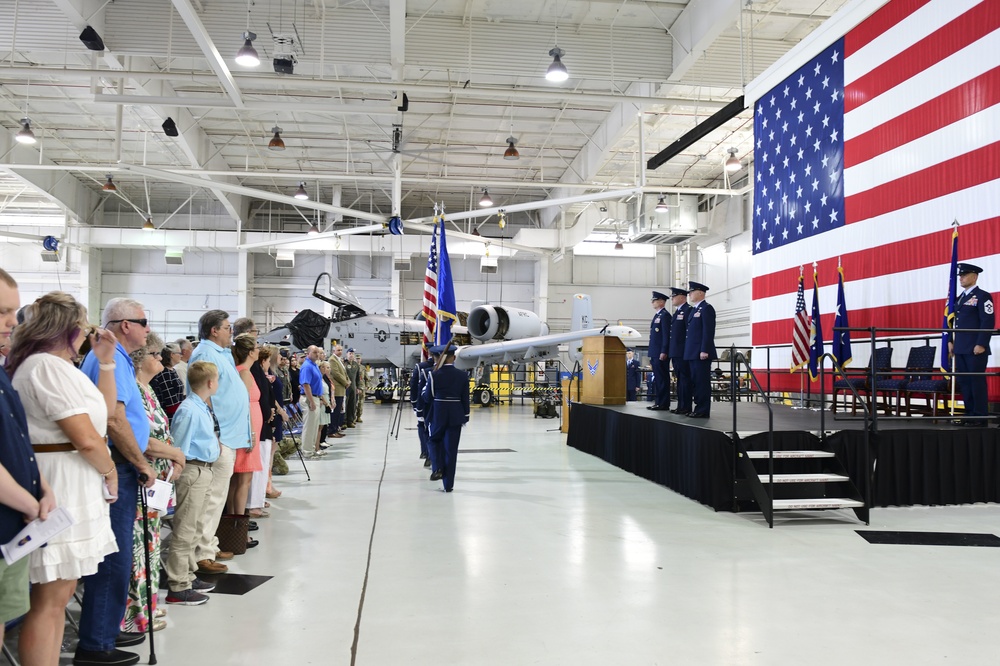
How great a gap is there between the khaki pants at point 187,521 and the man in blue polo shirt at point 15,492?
150cm

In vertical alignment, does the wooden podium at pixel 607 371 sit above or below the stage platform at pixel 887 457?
above

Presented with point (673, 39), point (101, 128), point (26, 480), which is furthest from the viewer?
point (101, 128)

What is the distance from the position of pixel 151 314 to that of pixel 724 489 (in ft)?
73.0

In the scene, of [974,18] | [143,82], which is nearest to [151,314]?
[143,82]

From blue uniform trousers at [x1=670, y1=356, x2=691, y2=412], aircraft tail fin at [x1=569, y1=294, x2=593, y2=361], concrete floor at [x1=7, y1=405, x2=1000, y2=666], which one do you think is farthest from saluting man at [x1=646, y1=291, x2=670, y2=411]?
aircraft tail fin at [x1=569, y1=294, x2=593, y2=361]

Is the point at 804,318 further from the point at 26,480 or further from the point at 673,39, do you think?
the point at 26,480

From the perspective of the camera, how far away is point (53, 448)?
7.01 feet

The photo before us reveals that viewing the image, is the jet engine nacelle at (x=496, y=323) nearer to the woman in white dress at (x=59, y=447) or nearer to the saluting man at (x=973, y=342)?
the saluting man at (x=973, y=342)

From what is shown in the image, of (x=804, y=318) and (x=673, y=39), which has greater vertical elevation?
(x=673, y=39)

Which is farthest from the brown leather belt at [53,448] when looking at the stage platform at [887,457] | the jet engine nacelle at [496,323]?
the jet engine nacelle at [496,323]

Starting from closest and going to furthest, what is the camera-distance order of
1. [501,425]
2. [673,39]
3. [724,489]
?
1. [724,489]
2. [673,39]
3. [501,425]

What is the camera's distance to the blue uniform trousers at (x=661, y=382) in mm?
8195

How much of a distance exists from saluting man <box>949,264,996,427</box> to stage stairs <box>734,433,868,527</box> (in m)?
1.52

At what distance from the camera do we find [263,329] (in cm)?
2380
